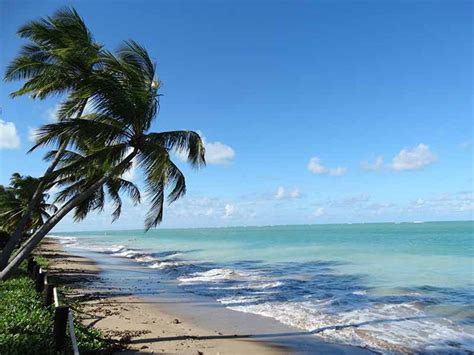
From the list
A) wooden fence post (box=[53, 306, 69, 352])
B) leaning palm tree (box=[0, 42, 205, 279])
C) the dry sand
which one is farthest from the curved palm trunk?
wooden fence post (box=[53, 306, 69, 352])

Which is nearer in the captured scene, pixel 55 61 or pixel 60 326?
pixel 60 326

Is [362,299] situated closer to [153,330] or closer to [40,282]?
[153,330]

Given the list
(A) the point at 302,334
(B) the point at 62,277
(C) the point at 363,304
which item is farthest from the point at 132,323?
(B) the point at 62,277

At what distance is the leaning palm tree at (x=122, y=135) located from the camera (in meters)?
9.79

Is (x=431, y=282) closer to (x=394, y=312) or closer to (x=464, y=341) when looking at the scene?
(x=394, y=312)

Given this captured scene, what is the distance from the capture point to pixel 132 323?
1055 cm

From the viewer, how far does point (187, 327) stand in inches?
414

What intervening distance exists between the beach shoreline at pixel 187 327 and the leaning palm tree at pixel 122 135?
8.47 feet

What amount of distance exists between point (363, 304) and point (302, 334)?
4.73m

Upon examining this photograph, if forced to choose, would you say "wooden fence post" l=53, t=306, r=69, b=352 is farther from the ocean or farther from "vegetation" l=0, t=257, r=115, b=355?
the ocean

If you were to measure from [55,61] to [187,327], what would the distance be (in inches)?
329

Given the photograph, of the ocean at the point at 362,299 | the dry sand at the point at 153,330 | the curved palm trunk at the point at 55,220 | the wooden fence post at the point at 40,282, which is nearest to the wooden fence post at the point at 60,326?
the dry sand at the point at 153,330

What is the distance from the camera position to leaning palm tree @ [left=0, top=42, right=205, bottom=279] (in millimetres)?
9789

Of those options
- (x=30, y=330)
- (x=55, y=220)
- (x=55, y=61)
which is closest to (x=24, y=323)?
Result: (x=30, y=330)
